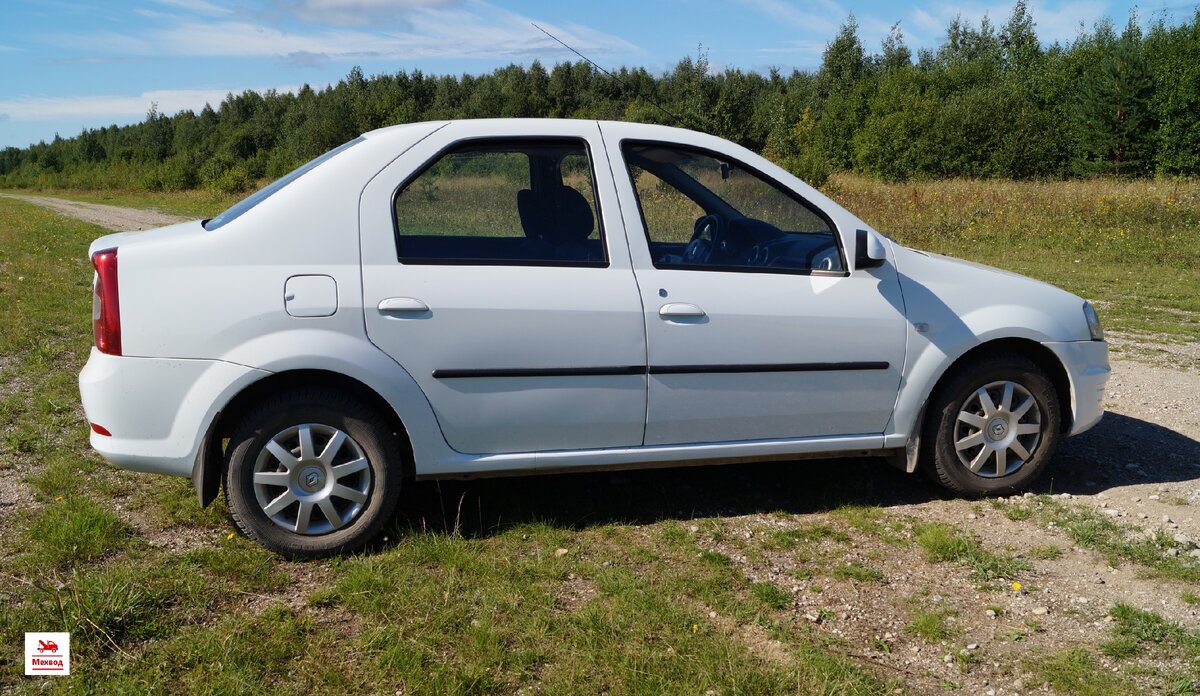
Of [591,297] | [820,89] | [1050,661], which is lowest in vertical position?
[1050,661]

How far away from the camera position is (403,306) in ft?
12.2

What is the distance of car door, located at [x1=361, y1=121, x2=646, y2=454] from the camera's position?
3777 millimetres

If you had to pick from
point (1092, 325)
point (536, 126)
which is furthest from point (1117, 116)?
point (536, 126)

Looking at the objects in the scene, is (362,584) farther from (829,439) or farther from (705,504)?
(829,439)

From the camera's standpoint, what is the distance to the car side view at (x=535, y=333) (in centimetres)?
365

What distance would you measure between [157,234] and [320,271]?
85 cm

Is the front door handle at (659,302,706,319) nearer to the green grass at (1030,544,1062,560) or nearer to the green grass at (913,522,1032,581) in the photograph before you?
the green grass at (913,522,1032,581)

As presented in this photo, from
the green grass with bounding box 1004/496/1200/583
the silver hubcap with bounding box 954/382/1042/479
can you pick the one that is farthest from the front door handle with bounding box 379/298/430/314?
the green grass with bounding box 1004/496/1200/583

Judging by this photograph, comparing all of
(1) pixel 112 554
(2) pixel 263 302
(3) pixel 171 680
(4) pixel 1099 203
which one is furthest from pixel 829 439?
(4) pixel 1099 203

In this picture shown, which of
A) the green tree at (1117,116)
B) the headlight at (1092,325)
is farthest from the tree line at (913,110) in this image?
the headlight at (1092,325)

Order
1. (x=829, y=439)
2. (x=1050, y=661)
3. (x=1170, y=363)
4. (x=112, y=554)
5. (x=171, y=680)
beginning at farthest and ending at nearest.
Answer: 1. (x=1170, y=363)
2. (x=829, y=439)
3. (x=112, y=554)
4. (x=1050, y=661)
5. (x=171, y=680)

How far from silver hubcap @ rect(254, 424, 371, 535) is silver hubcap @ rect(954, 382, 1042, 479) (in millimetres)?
2883

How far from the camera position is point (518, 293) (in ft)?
12.6

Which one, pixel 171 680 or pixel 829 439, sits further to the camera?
pixel 829 439
